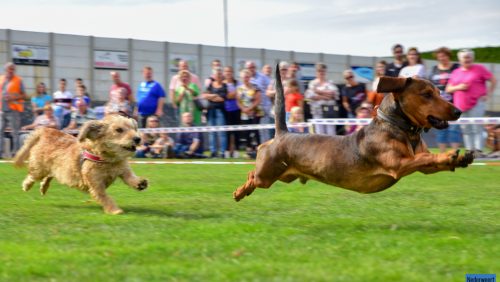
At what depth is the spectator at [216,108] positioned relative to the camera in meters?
15.2

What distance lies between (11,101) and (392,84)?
11.6m

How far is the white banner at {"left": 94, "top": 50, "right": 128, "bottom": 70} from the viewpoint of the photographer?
20688 mm

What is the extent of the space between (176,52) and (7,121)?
736cm

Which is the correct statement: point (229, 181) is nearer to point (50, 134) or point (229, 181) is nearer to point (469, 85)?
point (50, 134)

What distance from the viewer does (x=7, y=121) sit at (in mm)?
15883

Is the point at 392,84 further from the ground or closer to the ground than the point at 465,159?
further from the ground

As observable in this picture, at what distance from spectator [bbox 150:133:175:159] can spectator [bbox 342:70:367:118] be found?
12.4 ft

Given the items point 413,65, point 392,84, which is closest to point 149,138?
point 413,65

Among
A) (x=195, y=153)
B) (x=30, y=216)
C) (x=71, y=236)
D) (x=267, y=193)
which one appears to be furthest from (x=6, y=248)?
(x=195, y=153)

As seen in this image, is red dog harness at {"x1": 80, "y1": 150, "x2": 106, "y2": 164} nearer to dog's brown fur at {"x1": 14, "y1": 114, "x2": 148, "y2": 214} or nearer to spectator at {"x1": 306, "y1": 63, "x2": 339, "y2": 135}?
dog's brown fur at {"x1": 14, "y1": 114, "x2": 148, "y2": 214}

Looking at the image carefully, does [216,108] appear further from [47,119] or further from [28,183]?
[28,183]

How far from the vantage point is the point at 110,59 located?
20844 mm

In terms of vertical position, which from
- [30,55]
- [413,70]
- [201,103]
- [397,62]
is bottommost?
[201,103]

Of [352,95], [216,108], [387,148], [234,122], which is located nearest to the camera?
[387,148]
